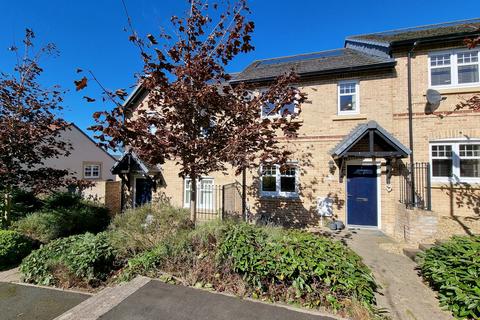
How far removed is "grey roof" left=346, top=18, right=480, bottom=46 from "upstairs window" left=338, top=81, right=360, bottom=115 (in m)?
2.04

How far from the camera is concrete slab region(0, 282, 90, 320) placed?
3.89 m

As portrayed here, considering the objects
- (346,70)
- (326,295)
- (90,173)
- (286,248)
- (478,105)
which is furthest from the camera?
(90,173)

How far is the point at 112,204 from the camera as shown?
42.8ft

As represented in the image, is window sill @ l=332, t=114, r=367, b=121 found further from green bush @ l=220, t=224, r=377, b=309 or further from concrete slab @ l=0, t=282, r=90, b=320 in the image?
concrete slab @ l=0, t=282, r=90, b=320

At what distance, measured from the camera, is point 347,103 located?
991cm

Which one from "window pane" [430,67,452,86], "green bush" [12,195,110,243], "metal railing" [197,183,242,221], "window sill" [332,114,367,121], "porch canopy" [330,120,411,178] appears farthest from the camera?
"metal railing" [197,183,242,221]

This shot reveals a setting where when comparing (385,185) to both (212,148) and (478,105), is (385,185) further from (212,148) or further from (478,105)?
(212,148)

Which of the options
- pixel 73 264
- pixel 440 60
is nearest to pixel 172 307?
pixel 73 264

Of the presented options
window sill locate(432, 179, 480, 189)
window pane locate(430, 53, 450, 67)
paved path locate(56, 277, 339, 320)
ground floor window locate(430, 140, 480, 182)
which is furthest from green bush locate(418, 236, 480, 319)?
window pane locate(430, 53, 450, 67)

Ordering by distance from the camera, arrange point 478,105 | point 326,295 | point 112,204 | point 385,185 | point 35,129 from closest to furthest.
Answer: point 326,295, point 478,105, point 35,129, point 385,185, point 112,204

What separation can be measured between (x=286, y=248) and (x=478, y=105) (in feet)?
17.0

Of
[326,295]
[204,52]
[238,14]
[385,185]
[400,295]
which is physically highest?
[238,14]

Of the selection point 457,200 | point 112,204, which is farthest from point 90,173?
point 457,200

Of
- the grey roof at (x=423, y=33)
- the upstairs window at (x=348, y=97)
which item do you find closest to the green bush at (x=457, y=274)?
the upstairs window at (x=348, y=97)
